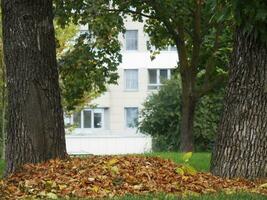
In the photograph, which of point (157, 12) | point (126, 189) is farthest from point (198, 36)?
point (126, 189)

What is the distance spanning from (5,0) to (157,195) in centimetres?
372

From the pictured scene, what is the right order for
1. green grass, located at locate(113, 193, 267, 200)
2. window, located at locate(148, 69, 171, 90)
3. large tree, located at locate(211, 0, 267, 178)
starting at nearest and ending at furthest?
green grass, located at locate(113, 193, 267, 200) → large tree, located at locate(211, 0, 267, 178) → window, located at locate(148, 69, 171, 90)

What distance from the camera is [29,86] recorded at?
8.63m

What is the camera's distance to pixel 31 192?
7.02 metres

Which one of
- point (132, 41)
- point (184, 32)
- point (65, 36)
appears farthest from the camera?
point (132, 41)

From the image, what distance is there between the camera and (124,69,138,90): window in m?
49.2

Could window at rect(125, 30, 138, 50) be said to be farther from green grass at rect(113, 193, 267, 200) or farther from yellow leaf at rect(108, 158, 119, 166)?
green grass at rect(113, 193, 267, 200)

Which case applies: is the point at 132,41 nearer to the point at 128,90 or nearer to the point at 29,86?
the point at 128,90

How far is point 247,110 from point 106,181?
221cm

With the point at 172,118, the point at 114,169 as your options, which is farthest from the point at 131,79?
the point at 114,169

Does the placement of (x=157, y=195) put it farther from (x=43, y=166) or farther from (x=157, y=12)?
(x=157, y=12)

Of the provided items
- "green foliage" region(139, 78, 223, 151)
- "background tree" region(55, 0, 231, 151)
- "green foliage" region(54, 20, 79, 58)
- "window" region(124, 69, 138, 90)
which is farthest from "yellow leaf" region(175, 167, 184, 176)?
"window" region(124, 69, 138, 90)

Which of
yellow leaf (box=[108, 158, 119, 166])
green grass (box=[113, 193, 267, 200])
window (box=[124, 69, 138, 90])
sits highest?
window (box=[124, 69, 138, 90])

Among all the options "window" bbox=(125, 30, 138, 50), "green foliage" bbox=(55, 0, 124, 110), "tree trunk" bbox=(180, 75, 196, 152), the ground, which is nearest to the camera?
the ground
